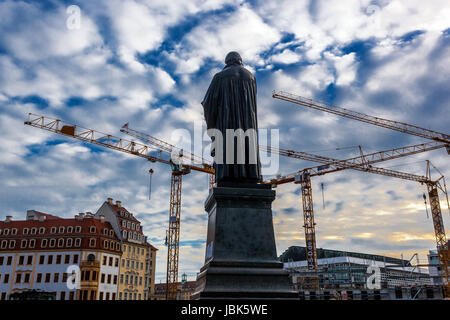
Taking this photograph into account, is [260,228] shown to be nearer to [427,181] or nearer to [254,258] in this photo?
[254,258]

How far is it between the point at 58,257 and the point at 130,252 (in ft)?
43.1

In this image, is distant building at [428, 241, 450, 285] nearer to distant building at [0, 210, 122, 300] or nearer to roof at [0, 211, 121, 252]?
distant building at [0, 210, 122, 300]

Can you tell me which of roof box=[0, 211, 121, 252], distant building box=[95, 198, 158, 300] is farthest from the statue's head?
distant building box=[95, 198, 158, 300]

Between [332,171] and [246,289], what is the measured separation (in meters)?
77.2

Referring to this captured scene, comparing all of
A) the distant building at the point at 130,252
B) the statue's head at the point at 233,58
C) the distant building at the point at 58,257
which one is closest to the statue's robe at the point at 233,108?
the statue's head at the point at 233,58

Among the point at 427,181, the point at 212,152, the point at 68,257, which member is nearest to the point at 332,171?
the point at 427,181

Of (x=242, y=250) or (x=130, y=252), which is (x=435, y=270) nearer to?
(x=130, y=252)

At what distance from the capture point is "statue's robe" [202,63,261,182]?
9.02 metres

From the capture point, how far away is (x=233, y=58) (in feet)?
33.0

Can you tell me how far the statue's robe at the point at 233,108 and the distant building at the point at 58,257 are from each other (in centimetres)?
5719

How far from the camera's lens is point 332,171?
265 ft

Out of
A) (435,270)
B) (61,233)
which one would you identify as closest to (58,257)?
(61,233)

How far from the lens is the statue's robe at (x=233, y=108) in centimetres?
902

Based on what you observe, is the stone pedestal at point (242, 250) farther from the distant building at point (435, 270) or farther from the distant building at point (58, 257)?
the distant building at point (58, 257)
